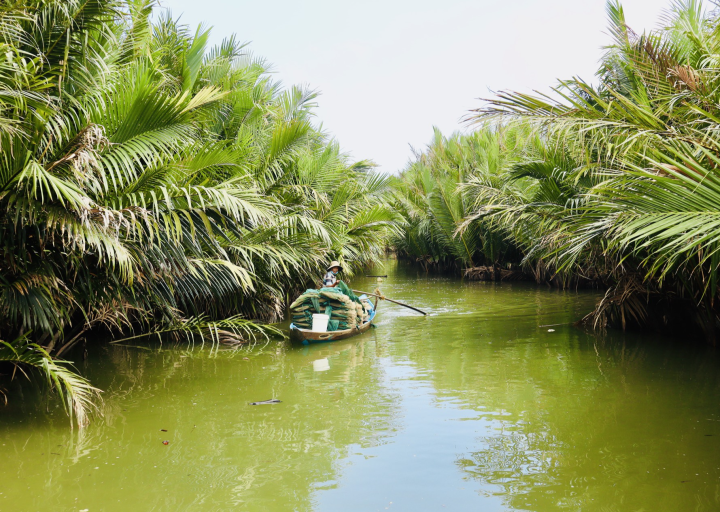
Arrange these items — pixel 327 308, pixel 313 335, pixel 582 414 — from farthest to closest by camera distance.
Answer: pixel 327 308 → pixel 313 335 → pixel 582 414

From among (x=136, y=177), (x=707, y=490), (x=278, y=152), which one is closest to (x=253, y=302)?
(x=278, y=152)

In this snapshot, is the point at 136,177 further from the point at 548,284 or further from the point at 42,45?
the point at 548,284

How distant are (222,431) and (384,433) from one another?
5.43 feet

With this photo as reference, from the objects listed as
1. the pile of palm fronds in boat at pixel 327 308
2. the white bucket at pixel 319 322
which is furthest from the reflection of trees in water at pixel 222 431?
the pile of palm fronds in boat at pixel 327 308

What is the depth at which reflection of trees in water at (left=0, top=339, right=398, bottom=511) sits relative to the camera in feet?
14.6

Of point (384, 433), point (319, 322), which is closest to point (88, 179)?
point (384, 433)

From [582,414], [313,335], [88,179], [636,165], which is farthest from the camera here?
[313,335]

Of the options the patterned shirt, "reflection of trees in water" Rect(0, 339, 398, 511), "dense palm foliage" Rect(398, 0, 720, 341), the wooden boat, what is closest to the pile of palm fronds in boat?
the wooden boat

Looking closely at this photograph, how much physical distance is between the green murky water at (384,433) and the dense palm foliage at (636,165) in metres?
1.17

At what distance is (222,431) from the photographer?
576 cm

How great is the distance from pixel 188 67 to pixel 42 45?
454cm

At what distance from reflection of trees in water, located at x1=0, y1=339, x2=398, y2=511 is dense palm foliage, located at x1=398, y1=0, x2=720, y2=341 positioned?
3.22 m

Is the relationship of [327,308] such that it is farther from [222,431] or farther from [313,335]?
[222,431]

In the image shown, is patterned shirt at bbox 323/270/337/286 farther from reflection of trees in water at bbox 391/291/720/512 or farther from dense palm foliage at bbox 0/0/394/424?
dense palm foliage at bbox 0/0/394/424
